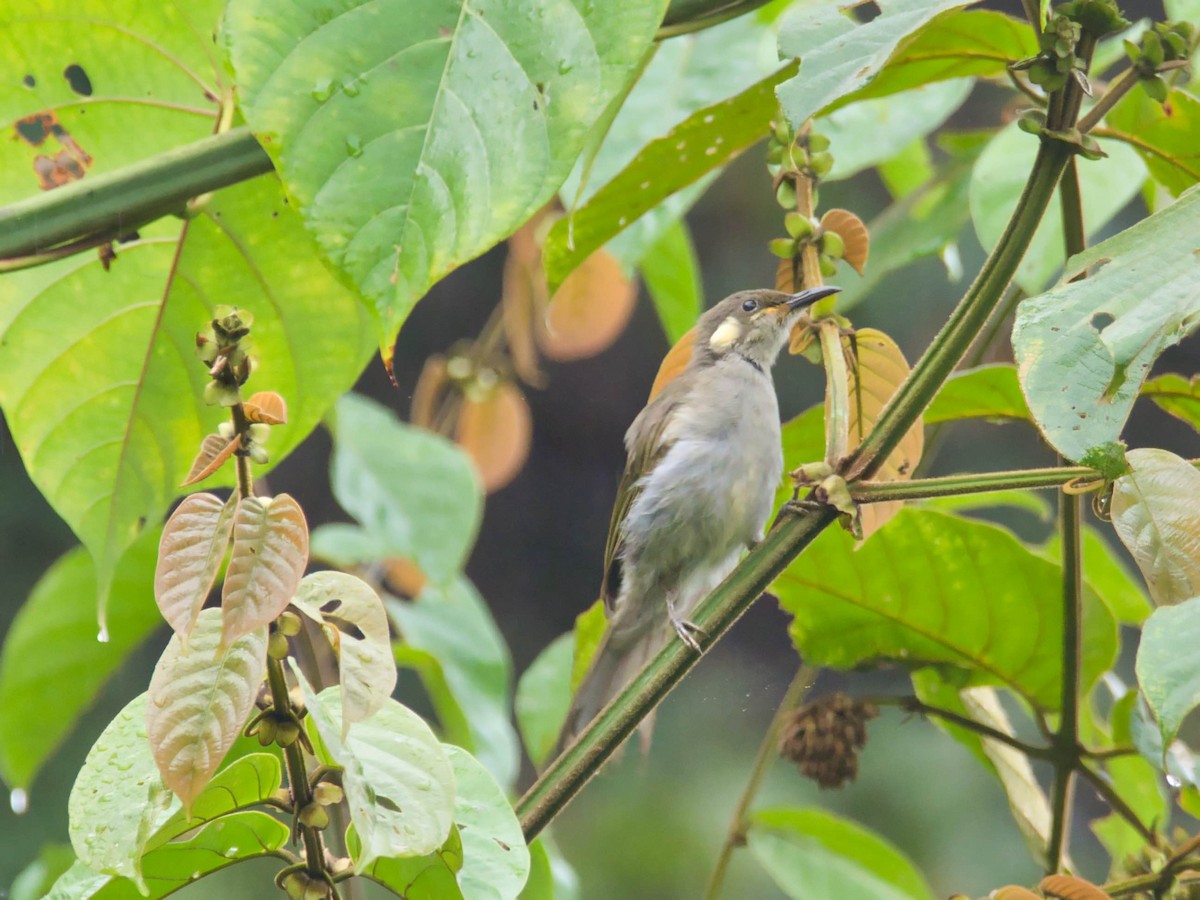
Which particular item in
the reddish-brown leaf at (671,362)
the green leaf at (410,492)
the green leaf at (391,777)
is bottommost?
the green leaf at (410,492)

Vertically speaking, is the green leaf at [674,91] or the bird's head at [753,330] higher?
the green leaf at [674,91]

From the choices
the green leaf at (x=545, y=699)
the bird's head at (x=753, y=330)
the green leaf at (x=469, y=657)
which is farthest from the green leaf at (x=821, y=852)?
the bird's head at (x=753, y=330)

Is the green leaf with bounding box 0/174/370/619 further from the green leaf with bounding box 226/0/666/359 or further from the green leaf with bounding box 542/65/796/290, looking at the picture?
the green leaf with bounding box 226/0/666/359

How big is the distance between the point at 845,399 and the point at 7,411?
844 millimetres

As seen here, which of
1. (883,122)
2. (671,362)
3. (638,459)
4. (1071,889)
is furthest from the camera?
(638,459)

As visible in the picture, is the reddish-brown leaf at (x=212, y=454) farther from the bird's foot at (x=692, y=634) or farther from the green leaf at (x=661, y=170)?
the green leaf at (x=661, y=170)

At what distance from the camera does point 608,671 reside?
2.10 meters

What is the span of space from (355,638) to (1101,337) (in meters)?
0.49

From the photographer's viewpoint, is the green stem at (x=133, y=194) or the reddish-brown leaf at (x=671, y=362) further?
the reddish-brown leaf at (x=671, y=362)

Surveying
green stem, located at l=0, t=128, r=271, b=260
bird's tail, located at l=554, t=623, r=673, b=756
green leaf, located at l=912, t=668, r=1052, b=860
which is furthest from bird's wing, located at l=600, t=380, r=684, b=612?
green stem, located at l=0, t=128, r=271, b=260

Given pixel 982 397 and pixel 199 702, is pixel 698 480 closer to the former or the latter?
pixel 982 397

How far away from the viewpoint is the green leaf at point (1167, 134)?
1236 millimetres

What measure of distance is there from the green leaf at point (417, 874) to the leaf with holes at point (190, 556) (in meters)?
0.21

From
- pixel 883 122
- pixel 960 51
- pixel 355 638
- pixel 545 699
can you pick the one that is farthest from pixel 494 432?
pixel 355 638
